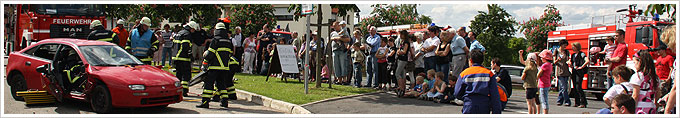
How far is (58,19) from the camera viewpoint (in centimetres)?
1728

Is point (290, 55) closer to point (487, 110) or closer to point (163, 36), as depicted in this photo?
point (163, 36)

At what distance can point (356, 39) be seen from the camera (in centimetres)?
1292

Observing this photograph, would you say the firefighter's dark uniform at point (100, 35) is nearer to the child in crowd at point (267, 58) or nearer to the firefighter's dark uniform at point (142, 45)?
the firefighter's dark uniform at point (142, 45)

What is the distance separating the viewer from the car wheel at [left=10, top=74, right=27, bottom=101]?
8992mm

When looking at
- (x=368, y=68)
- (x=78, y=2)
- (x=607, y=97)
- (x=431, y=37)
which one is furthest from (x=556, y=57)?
(x=78, y=2)

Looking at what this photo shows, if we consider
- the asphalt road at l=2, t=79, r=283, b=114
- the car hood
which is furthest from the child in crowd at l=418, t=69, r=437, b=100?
the car hood

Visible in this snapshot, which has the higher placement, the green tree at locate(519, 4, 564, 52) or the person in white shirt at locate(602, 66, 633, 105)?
the green tree at locate(519, 4, 564, 52)

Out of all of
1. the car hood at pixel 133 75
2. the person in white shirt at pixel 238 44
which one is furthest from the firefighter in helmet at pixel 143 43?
the person in white shirt at pixel 238 44

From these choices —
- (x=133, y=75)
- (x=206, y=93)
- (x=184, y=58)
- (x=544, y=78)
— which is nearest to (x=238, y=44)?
(x=184, y=58)

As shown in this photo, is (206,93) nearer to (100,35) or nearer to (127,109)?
(127,109)

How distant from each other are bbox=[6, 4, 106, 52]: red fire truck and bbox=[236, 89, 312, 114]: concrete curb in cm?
875

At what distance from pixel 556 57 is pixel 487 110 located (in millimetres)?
6089

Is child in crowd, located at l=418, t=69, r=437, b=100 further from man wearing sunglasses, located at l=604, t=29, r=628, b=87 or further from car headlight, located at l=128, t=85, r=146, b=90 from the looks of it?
car headlight, located at l=128, t=85, r=146, b=90

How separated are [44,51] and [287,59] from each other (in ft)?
18.5
